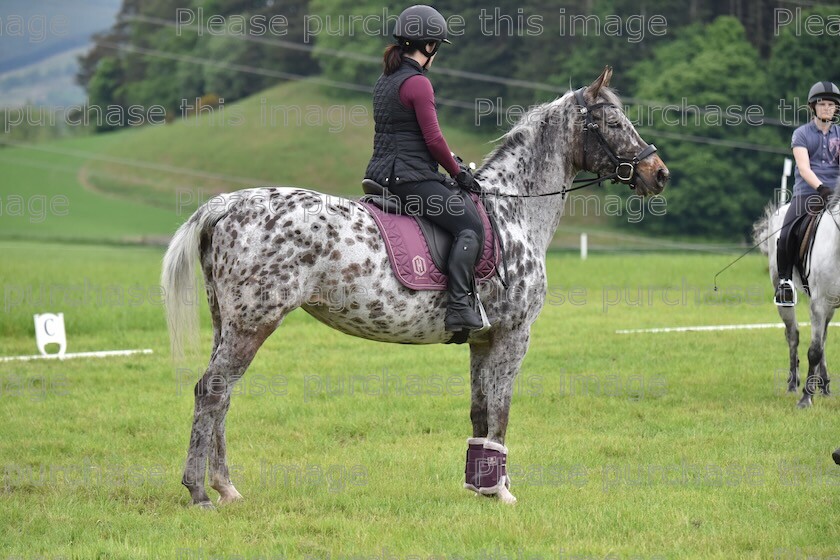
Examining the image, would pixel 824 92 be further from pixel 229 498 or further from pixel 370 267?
pixel 229 498

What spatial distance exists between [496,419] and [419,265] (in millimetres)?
1225

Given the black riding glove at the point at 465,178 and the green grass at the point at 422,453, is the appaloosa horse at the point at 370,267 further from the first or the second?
the green grass at the point at 422,453

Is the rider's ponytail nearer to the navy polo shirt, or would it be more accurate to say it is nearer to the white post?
the navy polo shirt

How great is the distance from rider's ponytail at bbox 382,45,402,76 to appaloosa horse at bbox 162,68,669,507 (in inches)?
37.3

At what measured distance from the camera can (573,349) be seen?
1348 centimetres

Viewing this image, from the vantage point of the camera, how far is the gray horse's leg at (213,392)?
20.9ft

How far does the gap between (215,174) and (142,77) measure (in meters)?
20.8

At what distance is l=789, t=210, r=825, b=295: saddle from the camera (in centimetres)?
1002

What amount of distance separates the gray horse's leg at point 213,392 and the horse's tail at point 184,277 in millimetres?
284

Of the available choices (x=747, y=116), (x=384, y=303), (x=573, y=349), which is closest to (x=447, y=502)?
(x=384, y=303)

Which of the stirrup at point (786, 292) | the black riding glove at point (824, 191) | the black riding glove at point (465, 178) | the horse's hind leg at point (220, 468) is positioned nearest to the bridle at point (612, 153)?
the black riding glove at point (465, 178)

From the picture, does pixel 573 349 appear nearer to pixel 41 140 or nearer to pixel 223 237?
pixel 223 237

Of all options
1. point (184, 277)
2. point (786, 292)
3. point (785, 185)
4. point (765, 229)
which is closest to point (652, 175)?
point (184, 277)

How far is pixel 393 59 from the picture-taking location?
6664 millimetres
